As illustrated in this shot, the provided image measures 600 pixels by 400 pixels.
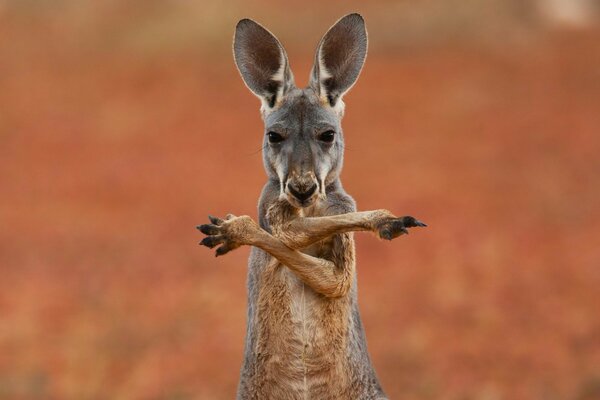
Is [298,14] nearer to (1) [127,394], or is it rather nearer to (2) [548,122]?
(2) [548,122]

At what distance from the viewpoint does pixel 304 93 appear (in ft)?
19.8

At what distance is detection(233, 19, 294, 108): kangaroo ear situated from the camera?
6027mm

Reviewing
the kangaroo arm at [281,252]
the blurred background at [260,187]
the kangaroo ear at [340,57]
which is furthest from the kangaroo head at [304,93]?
the blurred background at [260,187]

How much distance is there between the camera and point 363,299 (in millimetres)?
19859

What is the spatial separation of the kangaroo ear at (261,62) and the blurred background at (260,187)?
8.81 metres

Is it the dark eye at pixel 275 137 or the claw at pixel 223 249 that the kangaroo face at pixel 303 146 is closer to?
the dark eye at pixel 275 137

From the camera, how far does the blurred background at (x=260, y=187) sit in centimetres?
1655

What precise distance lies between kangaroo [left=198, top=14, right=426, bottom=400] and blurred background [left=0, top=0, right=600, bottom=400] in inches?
333

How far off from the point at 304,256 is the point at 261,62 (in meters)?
1.03

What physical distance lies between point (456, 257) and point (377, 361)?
652 centimetres

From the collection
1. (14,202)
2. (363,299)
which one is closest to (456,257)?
(363,299)

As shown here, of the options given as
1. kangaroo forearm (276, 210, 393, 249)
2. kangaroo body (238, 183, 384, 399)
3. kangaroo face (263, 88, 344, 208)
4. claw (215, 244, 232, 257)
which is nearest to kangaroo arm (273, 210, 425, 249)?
kangaroo forearm (276, 210, 393, 249)

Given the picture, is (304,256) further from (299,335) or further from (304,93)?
(304,93)

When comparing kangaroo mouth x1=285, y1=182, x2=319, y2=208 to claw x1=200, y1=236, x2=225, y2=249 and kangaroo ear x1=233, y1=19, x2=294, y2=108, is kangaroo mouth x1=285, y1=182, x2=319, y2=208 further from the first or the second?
kangaroo ear x1=233, y1=19, x2=294, y2=108
